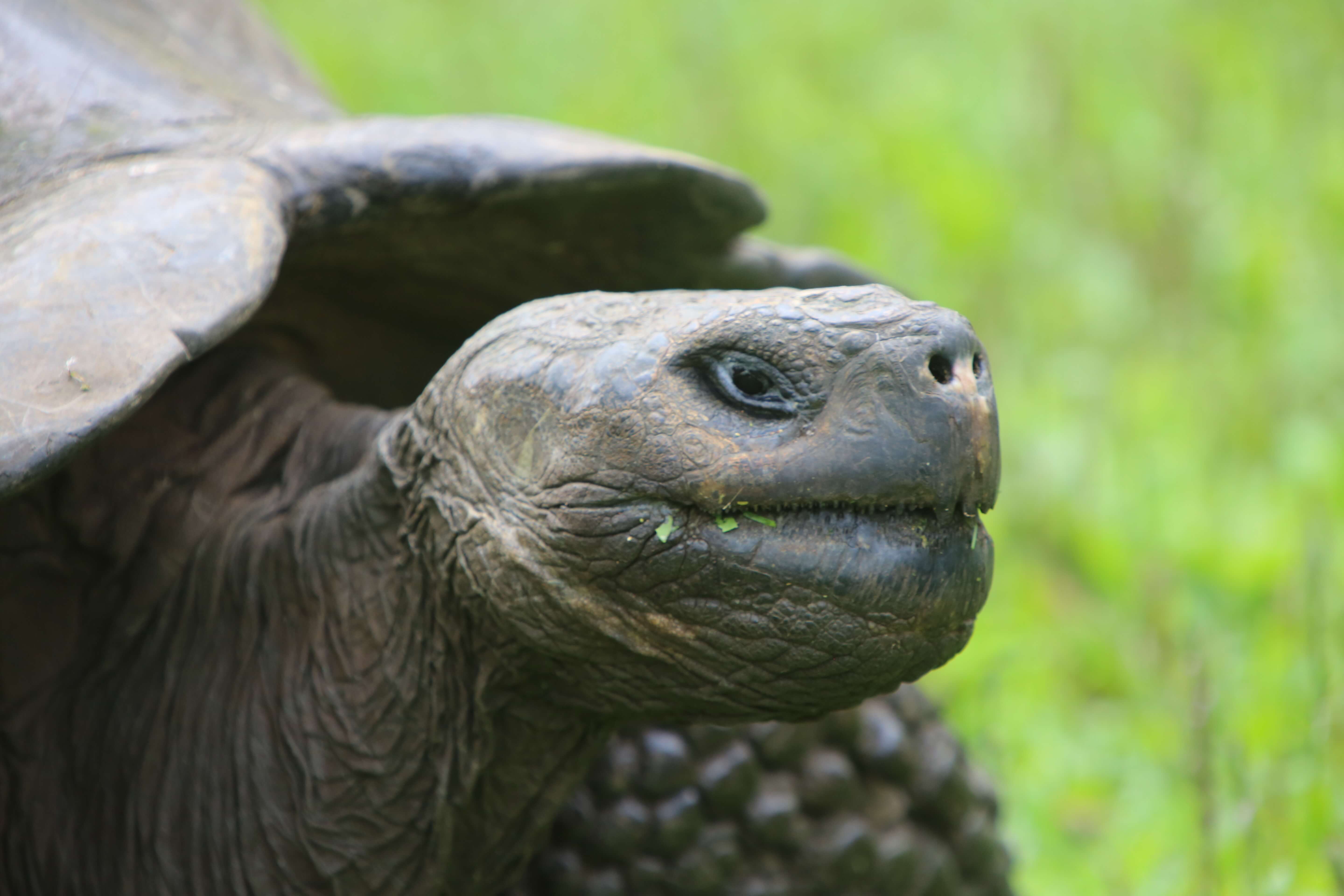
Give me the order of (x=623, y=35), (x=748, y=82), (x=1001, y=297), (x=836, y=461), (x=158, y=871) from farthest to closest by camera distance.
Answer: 1. (x=623, y=35)
2. (x=748, y=82)
3. (x=1001, y=297)
4. (x=158, y=871)
5. (x=836, y=461)

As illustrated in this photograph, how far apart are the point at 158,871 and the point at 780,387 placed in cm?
89

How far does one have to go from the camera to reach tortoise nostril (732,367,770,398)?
99 cm

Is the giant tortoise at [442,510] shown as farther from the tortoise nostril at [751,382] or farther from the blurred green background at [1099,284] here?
the blurred green background at [1099,284]

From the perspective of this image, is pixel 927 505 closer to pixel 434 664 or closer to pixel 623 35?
pixel 434 664

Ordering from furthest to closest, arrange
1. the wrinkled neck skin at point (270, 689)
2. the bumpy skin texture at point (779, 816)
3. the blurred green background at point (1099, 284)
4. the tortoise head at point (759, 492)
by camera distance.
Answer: the blurred green background at point (1099, 284)
the bumpy skin texture at point (779, 816)
the wrinkled neck skin at point (270, 689)
the tortoise head at point (759, 492)

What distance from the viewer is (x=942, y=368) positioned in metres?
0.98

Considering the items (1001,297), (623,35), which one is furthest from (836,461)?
(623,35)

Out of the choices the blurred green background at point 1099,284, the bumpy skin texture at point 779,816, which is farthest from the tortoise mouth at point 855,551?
the blurred green background at point 1099,284

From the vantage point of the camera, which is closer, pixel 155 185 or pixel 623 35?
pixel 155 185

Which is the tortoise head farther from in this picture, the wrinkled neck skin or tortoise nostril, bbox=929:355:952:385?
the wrinkled neck skin

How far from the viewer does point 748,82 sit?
5082mm

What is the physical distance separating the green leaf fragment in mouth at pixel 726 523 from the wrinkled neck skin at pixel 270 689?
275mm

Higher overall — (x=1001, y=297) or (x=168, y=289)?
(x=168, y=289)

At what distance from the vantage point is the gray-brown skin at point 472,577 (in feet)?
3.22
